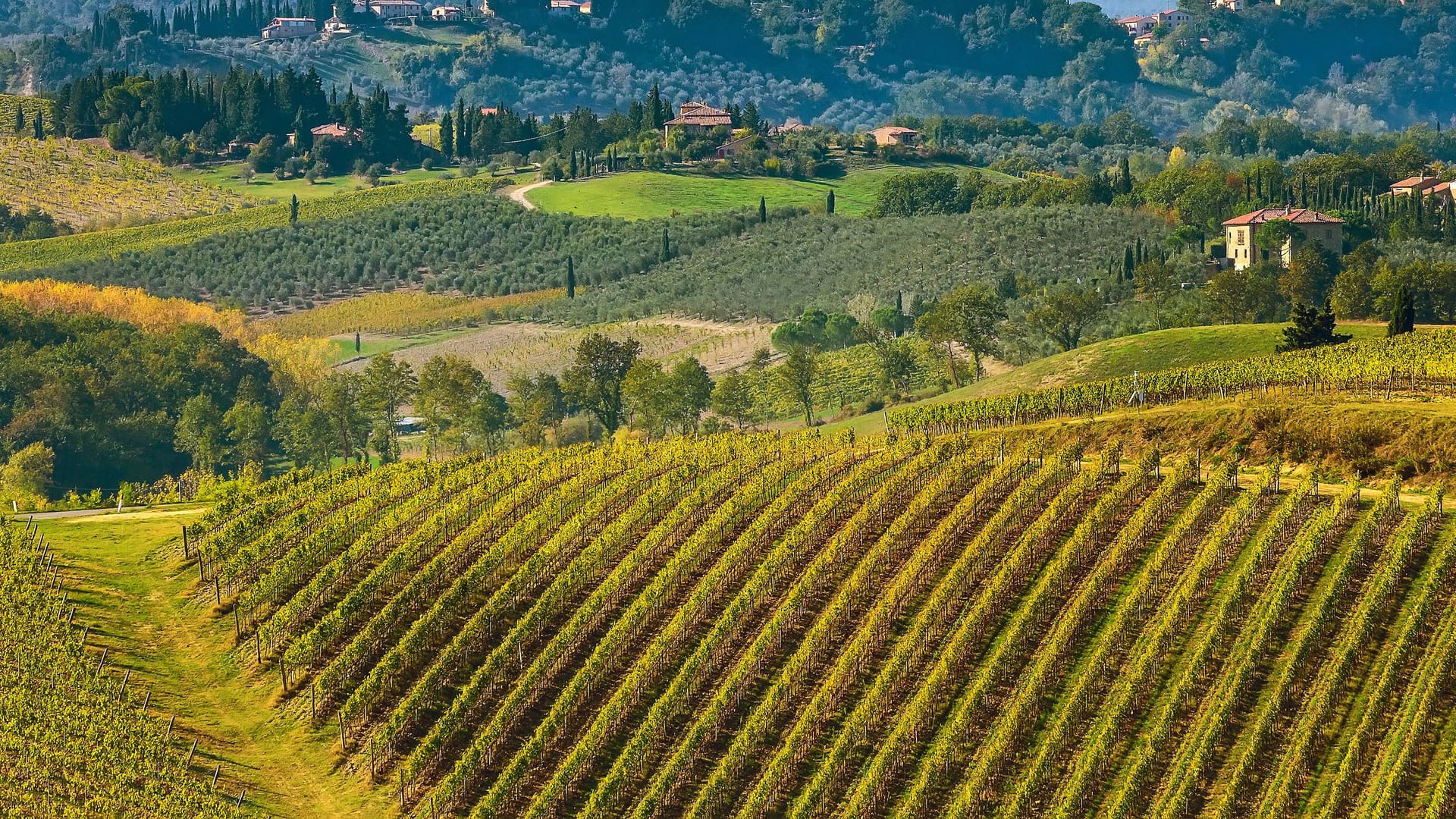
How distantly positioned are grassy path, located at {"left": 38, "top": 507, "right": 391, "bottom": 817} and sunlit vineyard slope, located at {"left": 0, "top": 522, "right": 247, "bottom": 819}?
0.82 meters

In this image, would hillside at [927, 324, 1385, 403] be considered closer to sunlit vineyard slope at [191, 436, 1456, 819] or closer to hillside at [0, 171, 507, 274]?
sunlit vineyard slope at [191, 436, 1456, 819]

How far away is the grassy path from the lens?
50500 millimetres

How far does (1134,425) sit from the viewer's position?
6962 cm

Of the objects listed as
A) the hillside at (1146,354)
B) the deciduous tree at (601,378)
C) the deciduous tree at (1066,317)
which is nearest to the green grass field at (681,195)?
the deciduous tree at (1066,317)

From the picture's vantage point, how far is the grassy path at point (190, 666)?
5050 centimetres

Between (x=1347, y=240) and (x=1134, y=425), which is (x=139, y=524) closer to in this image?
(x=1134, y=425)

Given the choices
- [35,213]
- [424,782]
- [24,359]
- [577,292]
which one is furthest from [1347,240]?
[35,213]

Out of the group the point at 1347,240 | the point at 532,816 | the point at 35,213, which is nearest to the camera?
the point at 532,816

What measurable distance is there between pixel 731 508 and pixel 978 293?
168ft

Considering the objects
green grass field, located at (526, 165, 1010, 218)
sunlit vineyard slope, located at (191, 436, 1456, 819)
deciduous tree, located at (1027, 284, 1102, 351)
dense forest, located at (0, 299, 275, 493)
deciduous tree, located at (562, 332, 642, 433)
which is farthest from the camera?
green grass field, located at (526, 165, 1010, 218)

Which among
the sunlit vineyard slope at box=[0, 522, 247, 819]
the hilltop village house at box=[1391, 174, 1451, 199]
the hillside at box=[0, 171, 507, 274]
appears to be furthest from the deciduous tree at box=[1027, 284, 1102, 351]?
the hillside at box=[0, 171, 507, 274]

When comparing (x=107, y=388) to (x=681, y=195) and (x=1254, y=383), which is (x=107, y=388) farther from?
(x=681, y=195)

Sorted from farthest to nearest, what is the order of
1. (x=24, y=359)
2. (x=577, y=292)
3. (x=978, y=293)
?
(x=577, y=292)
(x=24, y=359)
(x=978, y=293)

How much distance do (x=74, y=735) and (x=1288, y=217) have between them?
106951 mm
